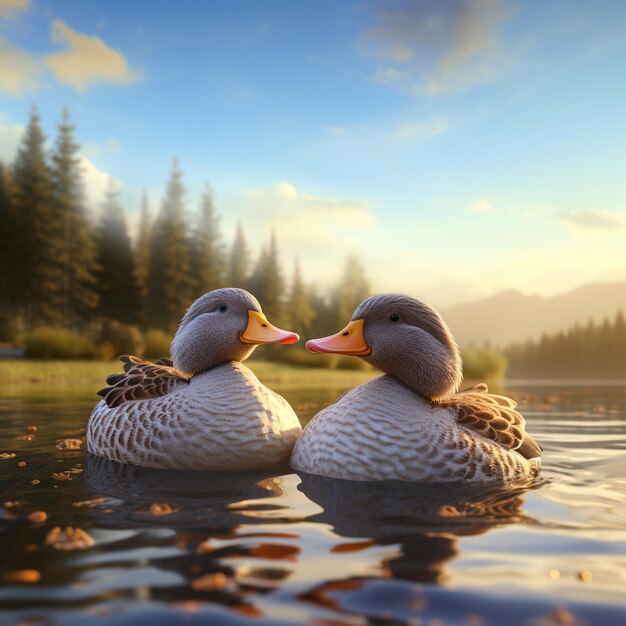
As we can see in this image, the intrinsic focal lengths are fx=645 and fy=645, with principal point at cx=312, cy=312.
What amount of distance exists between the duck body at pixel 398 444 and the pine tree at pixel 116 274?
49773mm

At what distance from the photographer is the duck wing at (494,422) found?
6.48 meters

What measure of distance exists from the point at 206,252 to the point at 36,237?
14578 mm

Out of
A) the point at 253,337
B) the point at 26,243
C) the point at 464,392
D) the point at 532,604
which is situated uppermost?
the point at 26,243

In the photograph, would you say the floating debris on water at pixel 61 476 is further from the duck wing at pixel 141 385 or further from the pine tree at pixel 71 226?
the pine tree at pixel 71 226

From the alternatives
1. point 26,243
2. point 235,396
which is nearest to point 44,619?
point 235,396

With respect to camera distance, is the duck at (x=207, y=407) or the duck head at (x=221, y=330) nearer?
the duck at (x=207, y=407)

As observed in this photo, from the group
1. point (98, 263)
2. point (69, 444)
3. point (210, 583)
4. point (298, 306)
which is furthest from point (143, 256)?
point (210, 583)

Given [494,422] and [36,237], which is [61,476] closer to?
[494,422]

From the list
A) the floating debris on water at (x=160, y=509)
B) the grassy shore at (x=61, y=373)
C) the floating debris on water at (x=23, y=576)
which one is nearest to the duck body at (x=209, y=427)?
the floating debris on water at (x=160, y=509)

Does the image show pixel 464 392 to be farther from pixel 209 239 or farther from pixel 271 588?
pixel 209 239

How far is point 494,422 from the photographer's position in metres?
6.57

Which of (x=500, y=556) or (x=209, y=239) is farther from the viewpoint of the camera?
(x=209, y=239)

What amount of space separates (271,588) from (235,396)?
346 cm

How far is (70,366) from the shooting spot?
3092 cm
